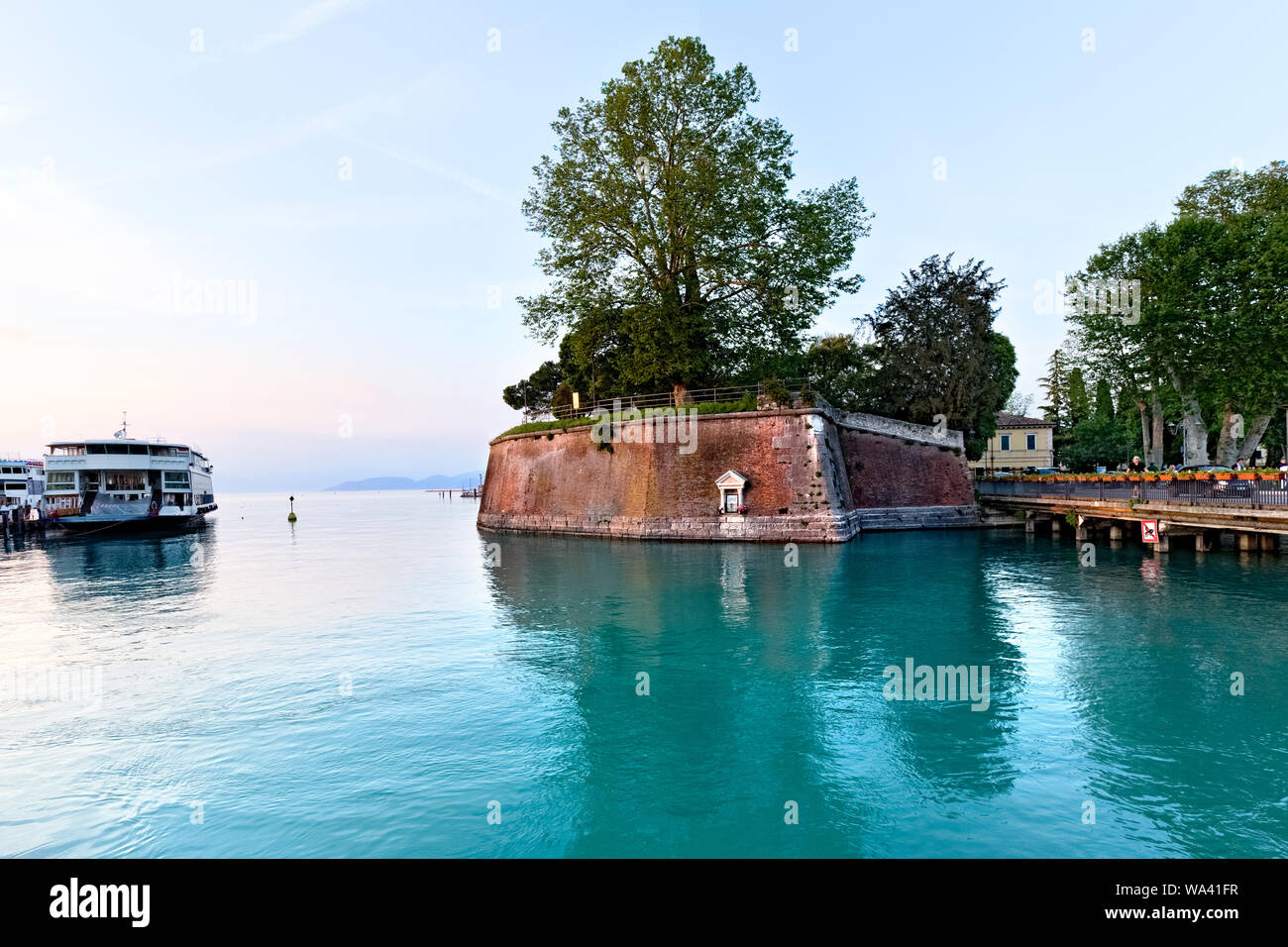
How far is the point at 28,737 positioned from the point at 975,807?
14.0 metres

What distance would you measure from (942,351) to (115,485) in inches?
2302

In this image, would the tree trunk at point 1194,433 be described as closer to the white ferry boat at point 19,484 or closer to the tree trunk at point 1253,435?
the tree trunk at point 1253,435

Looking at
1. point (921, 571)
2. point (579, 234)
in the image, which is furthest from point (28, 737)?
point (579, 234)

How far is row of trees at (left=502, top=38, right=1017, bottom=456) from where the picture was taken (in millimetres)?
34438

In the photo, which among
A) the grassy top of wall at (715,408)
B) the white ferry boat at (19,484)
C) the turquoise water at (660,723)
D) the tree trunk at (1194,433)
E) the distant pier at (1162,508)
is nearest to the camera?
the turquoise water at (660,723)

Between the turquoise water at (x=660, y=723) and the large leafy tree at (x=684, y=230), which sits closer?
the turquoise water at (x=660, y=723)

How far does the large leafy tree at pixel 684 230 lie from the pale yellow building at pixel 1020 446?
28.1m

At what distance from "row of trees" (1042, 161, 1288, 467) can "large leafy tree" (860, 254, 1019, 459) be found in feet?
19.4

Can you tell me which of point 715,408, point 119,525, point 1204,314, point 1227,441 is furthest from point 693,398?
point 119,525

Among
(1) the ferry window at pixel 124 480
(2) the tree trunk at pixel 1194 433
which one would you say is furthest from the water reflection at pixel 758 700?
(1) the ferry window at pixel 124 480

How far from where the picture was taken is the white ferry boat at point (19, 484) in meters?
67.0

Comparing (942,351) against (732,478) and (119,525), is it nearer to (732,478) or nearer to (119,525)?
(732,478)

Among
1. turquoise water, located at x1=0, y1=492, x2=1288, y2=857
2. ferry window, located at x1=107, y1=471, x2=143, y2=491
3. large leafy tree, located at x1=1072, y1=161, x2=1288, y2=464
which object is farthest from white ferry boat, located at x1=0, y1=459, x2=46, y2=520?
large leafy tree, located at x1=1072, y1=161, x2=1288, y2=464
